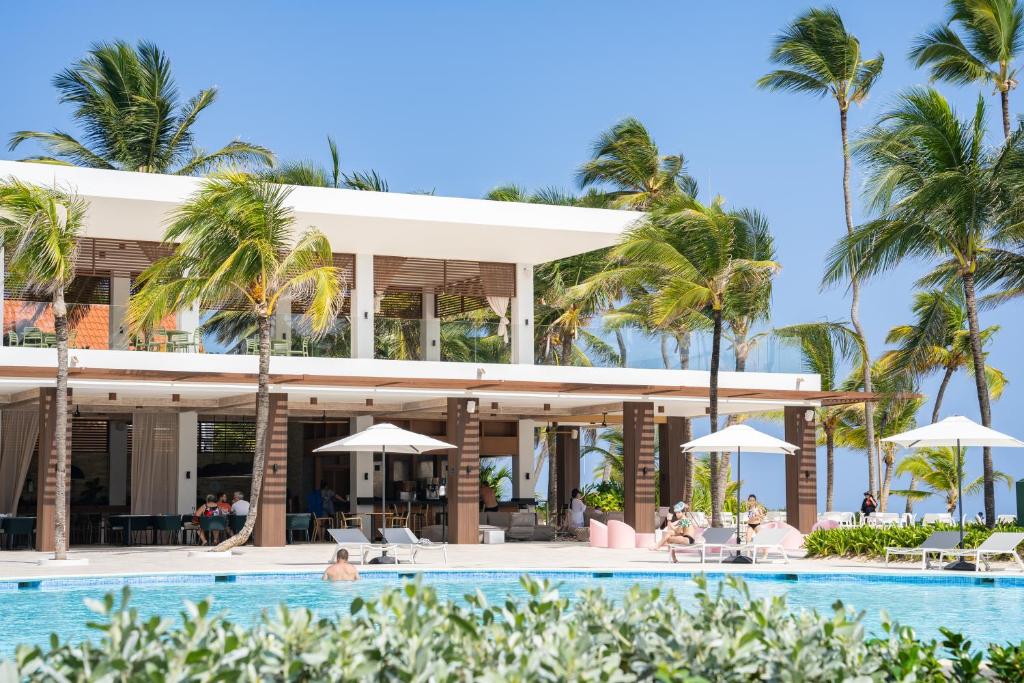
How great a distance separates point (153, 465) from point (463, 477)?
21.1 feet

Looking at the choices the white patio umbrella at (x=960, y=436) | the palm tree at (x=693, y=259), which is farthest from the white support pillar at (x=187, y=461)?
the white patio umbrella at (x=960, y=436)

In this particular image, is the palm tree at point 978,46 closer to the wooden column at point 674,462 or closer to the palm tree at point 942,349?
the palm tree at point 942,349

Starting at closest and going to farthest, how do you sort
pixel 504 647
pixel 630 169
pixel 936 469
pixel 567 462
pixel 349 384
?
pixel 504 647 < pixel 349 384 < pixel 567 462 < pixel 630 169 < pixel 936 469

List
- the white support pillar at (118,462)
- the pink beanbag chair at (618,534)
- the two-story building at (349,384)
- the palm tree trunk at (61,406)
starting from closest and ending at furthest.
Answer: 1. the palm tree trunk at (61,406)
2. the two-story building at (349,384)
3. the pink beanbag chair at (618,534)
4. the white support pillar at (118,462)

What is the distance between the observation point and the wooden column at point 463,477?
23016 millimetres

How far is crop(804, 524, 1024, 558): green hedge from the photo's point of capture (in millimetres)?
18359

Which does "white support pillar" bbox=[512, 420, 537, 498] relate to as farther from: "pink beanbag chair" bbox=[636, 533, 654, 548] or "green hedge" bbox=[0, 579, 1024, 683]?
"green hedge" bbox=[0, 579, 1024, 683]

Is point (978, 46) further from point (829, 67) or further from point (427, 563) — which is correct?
point (427, 563)

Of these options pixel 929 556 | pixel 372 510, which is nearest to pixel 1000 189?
pixel 929 556

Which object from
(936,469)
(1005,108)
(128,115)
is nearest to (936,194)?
(1005,108)

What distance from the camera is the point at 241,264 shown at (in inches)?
747

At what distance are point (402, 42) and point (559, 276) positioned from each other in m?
76.7

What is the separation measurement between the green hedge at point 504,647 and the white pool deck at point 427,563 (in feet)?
37.4

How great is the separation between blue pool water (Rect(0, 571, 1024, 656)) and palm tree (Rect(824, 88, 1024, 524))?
4346 millimetres
